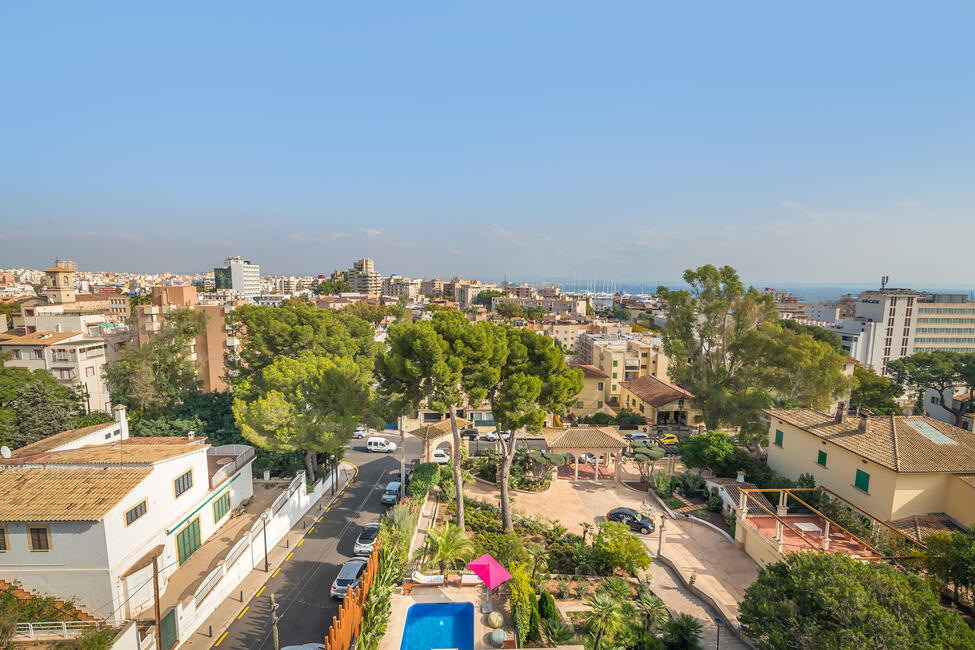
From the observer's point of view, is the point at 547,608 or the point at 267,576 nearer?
the point at 547,608

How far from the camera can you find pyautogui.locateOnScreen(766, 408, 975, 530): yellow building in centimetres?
1927

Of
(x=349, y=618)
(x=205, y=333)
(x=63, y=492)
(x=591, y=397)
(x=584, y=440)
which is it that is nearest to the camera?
(x=349, y=618)

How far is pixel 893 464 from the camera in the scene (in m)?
19.4

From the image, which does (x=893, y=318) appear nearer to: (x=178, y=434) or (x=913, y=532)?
(x=913, y=532)

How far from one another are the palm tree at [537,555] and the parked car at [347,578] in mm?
6898

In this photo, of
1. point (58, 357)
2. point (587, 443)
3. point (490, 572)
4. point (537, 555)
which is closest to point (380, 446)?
point (587, 443)

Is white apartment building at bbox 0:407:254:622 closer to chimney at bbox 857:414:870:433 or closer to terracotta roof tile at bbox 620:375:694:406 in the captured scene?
chimney at bbox 857:414:870:433

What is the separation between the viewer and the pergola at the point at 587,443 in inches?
1099

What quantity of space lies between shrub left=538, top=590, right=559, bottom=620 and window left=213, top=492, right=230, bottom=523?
664 inches

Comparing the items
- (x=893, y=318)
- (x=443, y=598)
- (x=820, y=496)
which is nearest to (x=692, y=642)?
(x=443, y=598)

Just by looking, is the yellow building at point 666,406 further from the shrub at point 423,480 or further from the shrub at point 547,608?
the shrub at point 547,608

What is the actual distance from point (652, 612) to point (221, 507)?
20534 millimetres

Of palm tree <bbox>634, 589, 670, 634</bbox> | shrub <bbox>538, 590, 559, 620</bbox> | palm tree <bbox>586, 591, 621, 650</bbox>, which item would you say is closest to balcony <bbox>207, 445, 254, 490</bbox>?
shrub <bbox>538, 590, 559, 620</bbox>

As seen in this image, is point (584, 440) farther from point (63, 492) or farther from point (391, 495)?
point (63, 492)
